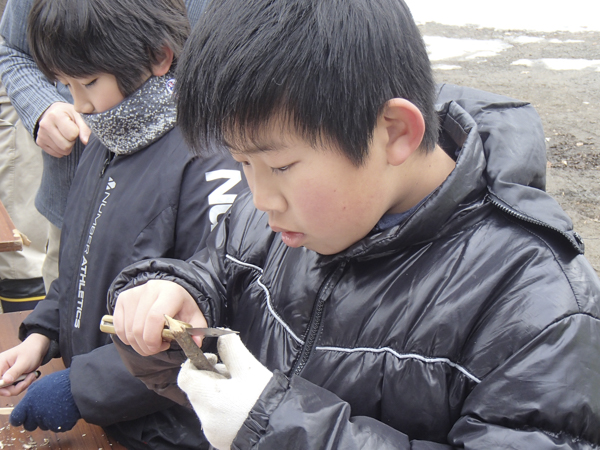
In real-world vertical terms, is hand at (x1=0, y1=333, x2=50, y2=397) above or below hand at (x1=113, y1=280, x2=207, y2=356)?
below

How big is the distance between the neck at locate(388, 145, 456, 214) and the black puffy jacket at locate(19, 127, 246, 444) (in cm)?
65

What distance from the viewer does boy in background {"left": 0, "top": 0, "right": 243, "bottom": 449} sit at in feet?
5.30

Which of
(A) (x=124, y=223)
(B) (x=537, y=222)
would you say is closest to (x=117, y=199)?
(A) (x=124, y=223)

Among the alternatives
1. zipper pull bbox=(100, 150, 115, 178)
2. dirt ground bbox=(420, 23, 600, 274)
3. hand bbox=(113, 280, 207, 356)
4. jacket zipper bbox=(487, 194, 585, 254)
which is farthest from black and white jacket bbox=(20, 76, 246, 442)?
dirt ground bbox=(420, 23, 600, 274)

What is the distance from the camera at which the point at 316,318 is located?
120 cm

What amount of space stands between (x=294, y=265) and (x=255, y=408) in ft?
1.19

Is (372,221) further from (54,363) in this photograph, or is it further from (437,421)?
(54,363)

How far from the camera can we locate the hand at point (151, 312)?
3.91ft

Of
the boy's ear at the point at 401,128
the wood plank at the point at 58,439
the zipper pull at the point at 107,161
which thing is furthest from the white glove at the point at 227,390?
the zipper pull at the point at 107,161

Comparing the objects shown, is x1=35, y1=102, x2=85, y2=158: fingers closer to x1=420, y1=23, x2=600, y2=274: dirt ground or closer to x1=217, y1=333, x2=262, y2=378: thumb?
x1=217, y1=333, x2=262, y2=378: thumb

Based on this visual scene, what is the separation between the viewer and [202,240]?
1.68 metres

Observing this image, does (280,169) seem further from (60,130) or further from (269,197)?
(60,130)

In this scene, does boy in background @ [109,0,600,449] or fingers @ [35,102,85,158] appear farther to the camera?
fingers @ [35,102,85,158]

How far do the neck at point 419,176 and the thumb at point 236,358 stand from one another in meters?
0.42
